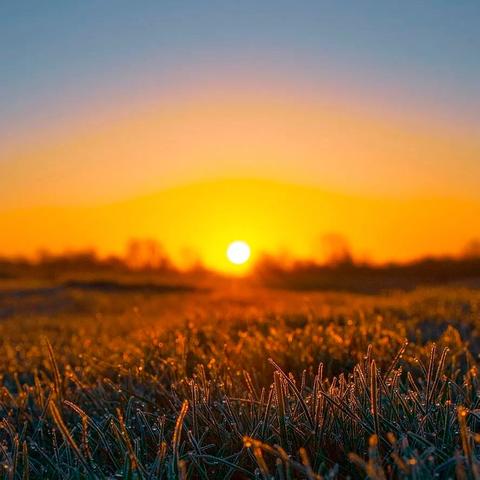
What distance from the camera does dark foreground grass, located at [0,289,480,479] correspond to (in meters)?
1.69

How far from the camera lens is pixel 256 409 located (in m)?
2.16

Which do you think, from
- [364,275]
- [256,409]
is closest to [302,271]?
[364,275]

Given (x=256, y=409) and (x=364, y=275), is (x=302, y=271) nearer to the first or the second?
(x=364, y=275)

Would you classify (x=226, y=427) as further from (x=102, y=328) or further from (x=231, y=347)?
(x=102, y=328)

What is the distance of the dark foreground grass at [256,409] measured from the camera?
169 centimetres

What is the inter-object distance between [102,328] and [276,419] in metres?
4.72

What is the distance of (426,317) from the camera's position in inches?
207

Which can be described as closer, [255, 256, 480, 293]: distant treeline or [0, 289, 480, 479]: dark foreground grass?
[0, 289, 480, 479]: dark foreground grass

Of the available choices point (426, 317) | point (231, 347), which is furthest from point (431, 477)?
point (426, 317)

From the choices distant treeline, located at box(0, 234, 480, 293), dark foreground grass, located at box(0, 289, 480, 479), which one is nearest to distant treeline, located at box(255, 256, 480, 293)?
distant treeline, located at box(0, 234, 480, 293)

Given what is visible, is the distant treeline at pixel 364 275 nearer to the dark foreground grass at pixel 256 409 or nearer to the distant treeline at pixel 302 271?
the distant treeline at pixel 302 271

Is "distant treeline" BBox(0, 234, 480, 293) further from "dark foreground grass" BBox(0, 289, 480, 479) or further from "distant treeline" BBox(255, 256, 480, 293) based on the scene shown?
"dark foreground grass" BBox(0, 289, 480, 479)

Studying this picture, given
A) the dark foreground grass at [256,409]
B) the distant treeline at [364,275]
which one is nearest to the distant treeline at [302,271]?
the distant treeline at [364,275]

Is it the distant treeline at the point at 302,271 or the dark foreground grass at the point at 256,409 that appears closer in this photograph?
the dark foreground grass at the point at 256,409
